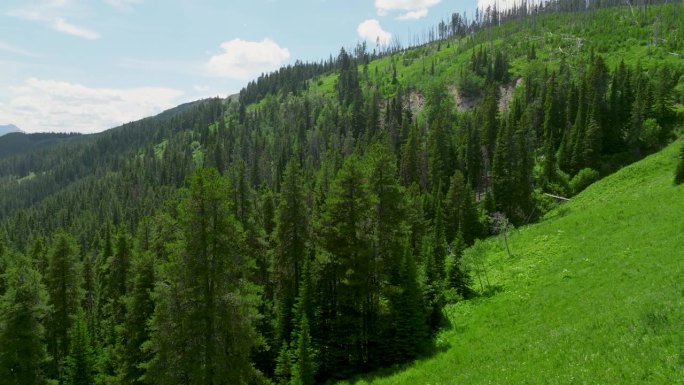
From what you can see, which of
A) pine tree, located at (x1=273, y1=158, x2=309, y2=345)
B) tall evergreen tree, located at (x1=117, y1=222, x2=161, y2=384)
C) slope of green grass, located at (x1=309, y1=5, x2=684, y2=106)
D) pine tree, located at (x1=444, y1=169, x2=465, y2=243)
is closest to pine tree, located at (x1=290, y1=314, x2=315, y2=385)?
pine tree, located at (x1=273, y1=158, x2=309, y2=345)

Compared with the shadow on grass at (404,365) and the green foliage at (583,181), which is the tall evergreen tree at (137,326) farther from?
the green foliage at (583,181)

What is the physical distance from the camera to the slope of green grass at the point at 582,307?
16234mm

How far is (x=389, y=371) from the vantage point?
93.3ft

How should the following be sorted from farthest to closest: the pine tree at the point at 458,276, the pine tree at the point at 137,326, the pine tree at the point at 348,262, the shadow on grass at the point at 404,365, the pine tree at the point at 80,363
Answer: the pine tree at the point at 458,276
the pine tree at the point at 80,363
the pine tree at the point at 137,326
the pine tree at the point at 348,262
the shadow on grass at the point at 404,365

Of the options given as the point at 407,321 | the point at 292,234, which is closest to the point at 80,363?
the point at 292,234

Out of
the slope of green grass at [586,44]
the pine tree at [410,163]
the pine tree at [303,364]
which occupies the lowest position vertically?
the pine tree at [303,364]

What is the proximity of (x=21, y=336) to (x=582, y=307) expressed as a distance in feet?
119

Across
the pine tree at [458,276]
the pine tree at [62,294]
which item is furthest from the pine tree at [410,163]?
the pine tree at [62,294]

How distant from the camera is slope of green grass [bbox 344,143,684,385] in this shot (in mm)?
16234

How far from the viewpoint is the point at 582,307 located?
25766mm

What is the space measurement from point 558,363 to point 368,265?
13738 mm

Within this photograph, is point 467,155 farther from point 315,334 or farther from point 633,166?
point 315,334

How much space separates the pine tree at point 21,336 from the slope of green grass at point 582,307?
22561 millimetres

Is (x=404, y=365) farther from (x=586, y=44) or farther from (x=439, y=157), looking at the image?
(x=586, y=44)
